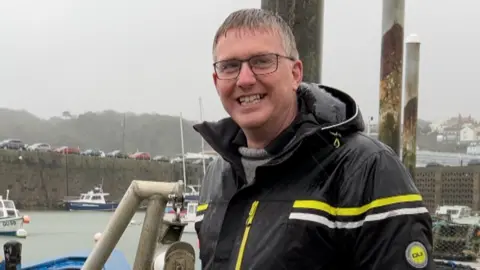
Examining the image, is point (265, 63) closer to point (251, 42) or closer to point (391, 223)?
point (251, 42)

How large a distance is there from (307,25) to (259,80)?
164 cm

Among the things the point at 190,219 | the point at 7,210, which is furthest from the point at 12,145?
the point at 190,219

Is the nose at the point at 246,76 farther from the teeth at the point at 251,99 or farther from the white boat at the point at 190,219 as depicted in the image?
the white boat at the point at 190,219

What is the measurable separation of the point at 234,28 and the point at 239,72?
5.2 inches

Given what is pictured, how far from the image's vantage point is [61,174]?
64000 mm

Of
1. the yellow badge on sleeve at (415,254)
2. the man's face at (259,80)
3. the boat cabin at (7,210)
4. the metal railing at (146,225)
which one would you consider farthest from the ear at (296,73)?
the boat cabin at (7,210)

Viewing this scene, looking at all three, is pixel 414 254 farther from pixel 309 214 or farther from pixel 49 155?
pixel 49 155

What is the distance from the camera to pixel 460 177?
52625 mm

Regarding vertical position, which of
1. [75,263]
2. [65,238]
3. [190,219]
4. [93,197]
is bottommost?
[93,197]

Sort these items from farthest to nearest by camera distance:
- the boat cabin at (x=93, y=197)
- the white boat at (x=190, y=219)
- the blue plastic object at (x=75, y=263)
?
the boat cabin at (x=93, y=197), the blue plastic object at (x=75, y=263), the white boat at (x=190, y=219)

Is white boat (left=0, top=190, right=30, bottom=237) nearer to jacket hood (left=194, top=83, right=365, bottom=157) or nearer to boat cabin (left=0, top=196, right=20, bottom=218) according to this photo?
boat cabin (left=0, top=196, right=20, bottom=218)

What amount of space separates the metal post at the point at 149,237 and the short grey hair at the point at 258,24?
1.38 metres

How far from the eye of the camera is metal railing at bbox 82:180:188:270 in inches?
121

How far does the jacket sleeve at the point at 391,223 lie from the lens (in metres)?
1.62
